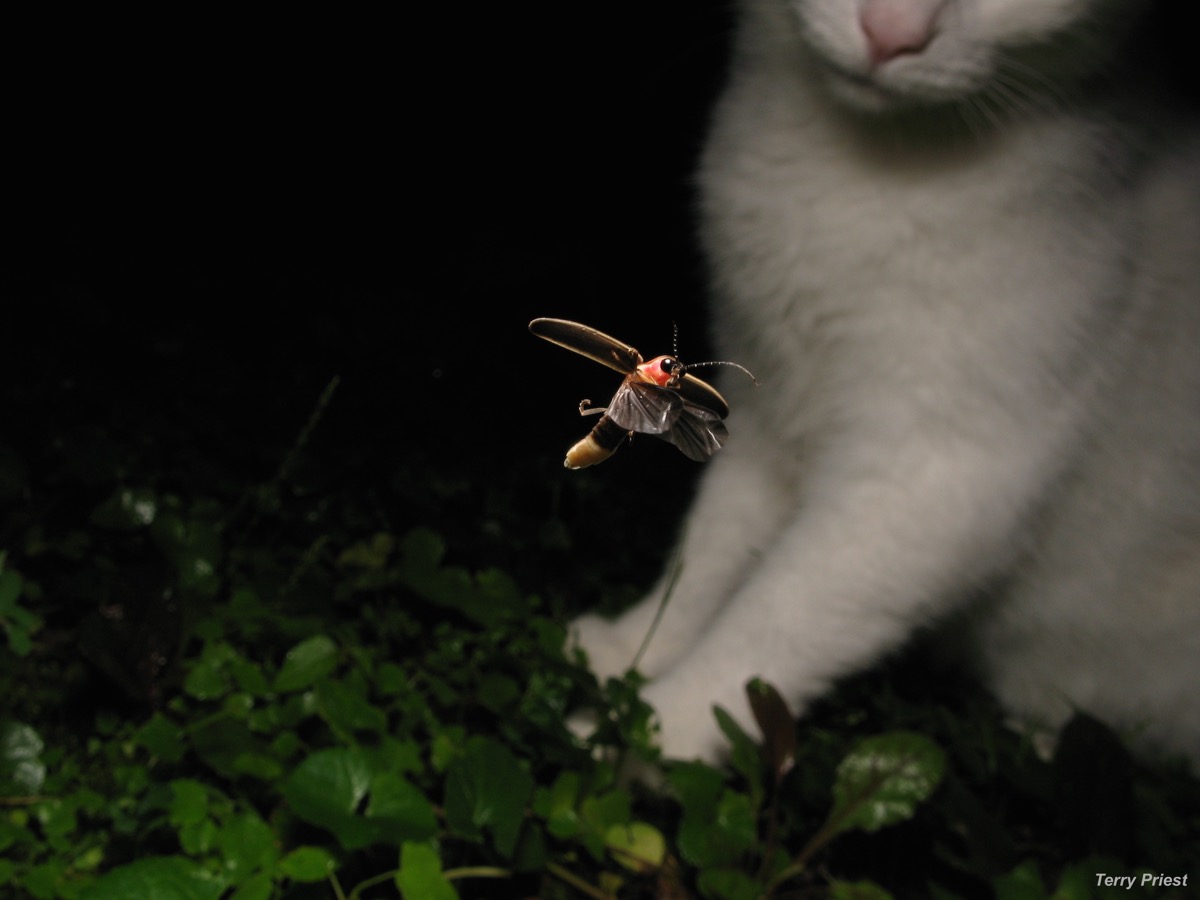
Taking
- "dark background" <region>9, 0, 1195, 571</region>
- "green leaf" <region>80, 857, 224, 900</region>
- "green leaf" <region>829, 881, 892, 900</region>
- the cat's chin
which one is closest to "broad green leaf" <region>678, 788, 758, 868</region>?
"green leaf" <region>829, 881, 892, 900</region>

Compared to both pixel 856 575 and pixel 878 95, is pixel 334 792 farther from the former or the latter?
pixel 878 95

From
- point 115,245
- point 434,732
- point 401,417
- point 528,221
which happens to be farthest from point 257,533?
point 115,245

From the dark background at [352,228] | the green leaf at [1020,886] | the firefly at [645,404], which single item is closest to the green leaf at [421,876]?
the green leaf at [1020,886]

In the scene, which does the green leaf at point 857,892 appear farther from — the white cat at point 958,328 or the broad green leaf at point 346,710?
the broad green leaf at point 346,710

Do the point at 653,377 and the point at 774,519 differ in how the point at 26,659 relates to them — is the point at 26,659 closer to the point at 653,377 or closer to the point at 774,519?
the point at 774,519

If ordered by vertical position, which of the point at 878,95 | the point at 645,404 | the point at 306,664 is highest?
the point at 645,404

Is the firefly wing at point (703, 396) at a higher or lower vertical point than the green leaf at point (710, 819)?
higher

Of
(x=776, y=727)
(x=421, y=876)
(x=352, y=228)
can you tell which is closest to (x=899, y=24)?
(x=776, y=727)
